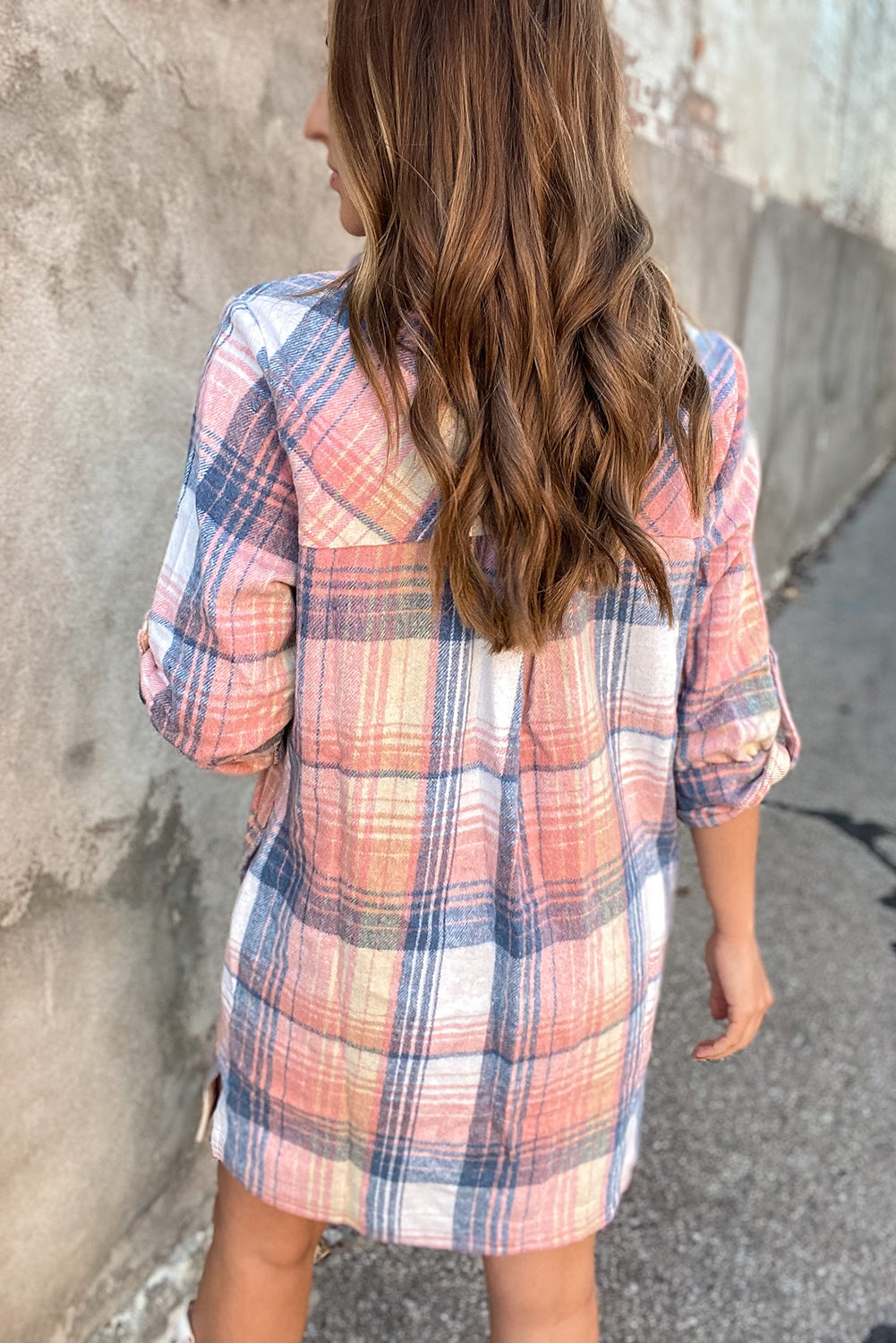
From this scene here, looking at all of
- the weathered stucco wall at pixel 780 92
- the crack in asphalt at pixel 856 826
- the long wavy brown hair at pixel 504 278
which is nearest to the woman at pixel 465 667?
the long wavy brown hair at pixel 504 278

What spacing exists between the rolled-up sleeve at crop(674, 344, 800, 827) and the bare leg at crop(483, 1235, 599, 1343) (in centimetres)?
49

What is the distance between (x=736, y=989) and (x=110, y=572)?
94 cm

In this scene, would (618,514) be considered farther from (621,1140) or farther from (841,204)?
(841,204)

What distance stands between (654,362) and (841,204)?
17.9ft

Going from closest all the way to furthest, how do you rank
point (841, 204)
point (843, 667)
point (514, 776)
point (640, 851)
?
point (514, 776) → point (640, 851) → point (843, 667) → point (841, 204)

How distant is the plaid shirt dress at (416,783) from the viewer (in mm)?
954

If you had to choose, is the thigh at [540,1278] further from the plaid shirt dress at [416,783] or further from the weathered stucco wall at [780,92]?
the weathered stucco wall at [780,92]

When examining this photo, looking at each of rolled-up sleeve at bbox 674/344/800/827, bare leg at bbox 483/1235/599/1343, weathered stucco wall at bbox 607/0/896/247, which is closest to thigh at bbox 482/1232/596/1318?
bare leg at bbox 483/1235/599/1343

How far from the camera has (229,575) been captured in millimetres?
954

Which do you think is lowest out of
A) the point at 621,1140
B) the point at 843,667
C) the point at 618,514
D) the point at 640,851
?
the point at 843,667

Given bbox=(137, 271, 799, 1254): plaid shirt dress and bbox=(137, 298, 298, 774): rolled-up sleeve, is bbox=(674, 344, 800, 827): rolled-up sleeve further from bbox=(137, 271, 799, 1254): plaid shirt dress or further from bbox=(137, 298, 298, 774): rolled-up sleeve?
bbox=(137, 298, 298, 774): rolled-up sleeve

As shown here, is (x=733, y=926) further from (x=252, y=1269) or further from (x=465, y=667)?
(x=252, y=1269)

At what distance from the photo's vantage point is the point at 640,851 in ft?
A: 3.86

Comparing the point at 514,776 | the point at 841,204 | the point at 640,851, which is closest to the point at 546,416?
the point at 514,776
